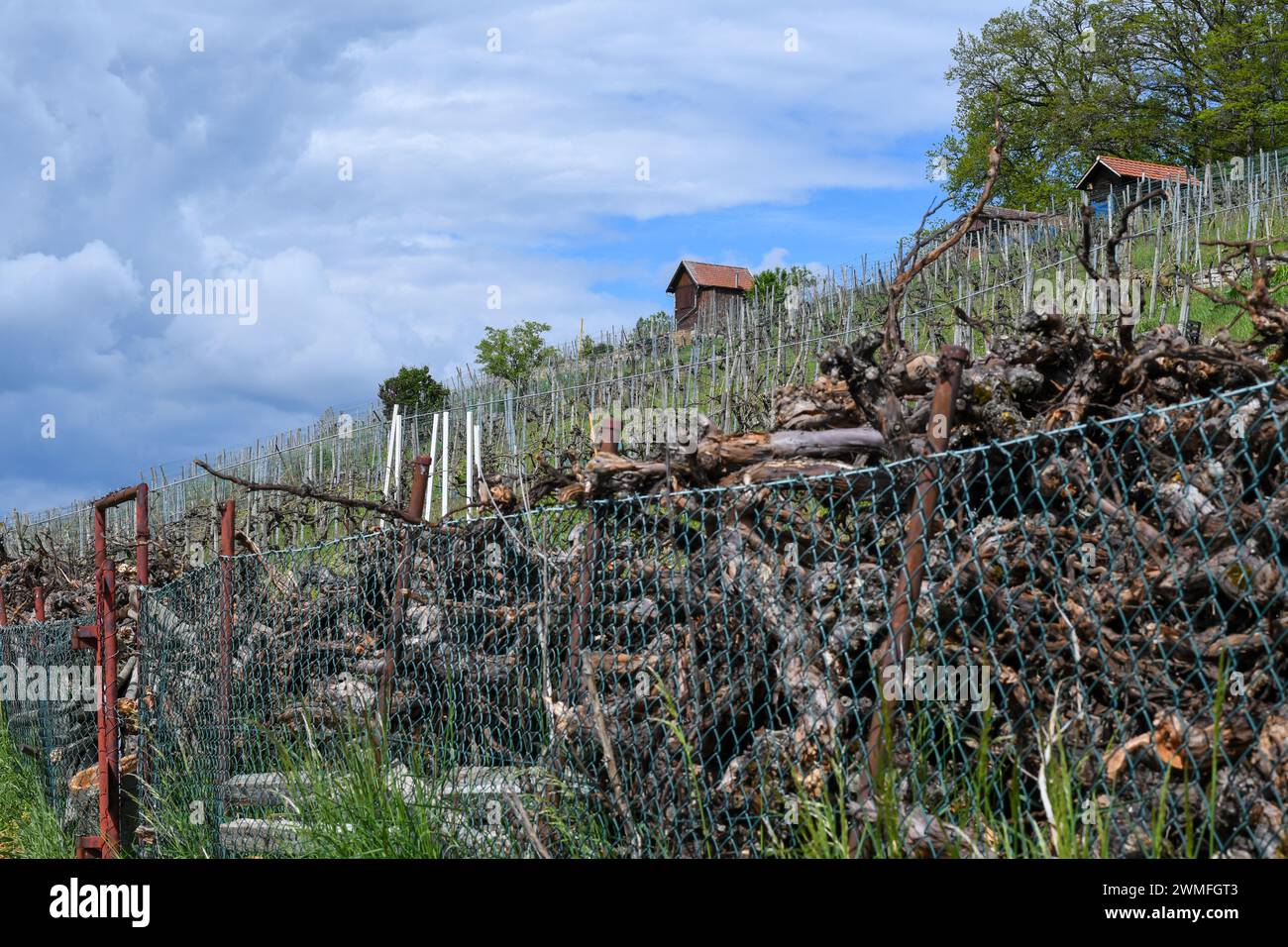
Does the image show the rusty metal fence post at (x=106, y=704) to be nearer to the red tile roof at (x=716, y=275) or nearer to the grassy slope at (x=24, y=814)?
the grassy slope at (x=24, y=814)

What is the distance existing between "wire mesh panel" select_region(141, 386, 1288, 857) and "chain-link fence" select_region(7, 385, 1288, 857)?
0.03 ft

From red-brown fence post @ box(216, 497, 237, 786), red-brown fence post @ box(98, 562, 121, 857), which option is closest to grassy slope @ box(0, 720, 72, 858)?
red-brown fence post @ box(98, 562, 121, 857)

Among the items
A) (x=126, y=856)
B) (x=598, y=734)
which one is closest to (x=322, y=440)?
(x=126, y=856)

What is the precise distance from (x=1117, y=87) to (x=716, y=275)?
73.1 feet

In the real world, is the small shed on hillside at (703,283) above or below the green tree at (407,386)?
above

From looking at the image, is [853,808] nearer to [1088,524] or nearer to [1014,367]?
[1088,524]

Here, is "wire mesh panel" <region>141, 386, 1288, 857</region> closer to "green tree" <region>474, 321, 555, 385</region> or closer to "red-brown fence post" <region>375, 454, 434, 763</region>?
"red-brown fence post" <region>375, 454, 434, 763</region>

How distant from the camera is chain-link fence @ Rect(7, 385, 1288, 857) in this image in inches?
102

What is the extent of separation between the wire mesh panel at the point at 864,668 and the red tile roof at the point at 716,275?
2175 inches

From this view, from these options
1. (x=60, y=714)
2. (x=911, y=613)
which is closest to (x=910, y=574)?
(x=911, y=613)

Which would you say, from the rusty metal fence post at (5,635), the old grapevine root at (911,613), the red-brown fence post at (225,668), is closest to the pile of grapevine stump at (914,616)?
the old grapevine root at (911,613)

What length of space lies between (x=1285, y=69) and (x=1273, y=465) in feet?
138

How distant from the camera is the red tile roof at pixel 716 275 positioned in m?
59.0
